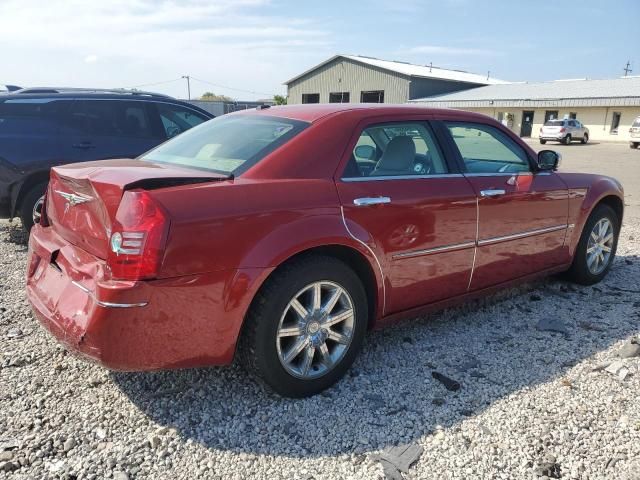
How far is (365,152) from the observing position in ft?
10.8

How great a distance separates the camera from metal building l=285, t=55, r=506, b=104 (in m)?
45.2

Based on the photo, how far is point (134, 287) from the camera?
2393mm

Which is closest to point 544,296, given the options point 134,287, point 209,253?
point 209,253

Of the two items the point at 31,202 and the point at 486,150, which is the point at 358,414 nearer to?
the point at 486,150

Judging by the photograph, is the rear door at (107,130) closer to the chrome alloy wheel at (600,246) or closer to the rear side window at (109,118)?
the rear side window at (109,118)

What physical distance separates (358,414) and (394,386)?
1.26ft

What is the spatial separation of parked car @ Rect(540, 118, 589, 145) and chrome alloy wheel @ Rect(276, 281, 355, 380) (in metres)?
33.4

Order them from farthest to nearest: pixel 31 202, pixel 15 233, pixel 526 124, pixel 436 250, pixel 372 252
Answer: pixel 526 124 → pixel 15 233 → pixel 31 202 → pixel 436 250 → pixel 372 252

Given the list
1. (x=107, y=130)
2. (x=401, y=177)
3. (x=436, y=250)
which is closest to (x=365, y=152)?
(x=401, y=177)

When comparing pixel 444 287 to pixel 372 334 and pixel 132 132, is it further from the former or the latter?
pixel 132 132

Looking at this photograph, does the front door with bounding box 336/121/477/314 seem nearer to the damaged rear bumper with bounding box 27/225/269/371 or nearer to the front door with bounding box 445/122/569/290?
the front door with bounding box 445/122/569/290

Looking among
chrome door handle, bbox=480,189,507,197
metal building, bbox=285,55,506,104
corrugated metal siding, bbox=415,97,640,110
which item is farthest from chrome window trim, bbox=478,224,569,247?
metal building, bbox=285,55,506,104

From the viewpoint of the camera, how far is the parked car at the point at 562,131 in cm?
3250

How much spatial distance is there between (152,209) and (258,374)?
3.46 ft
